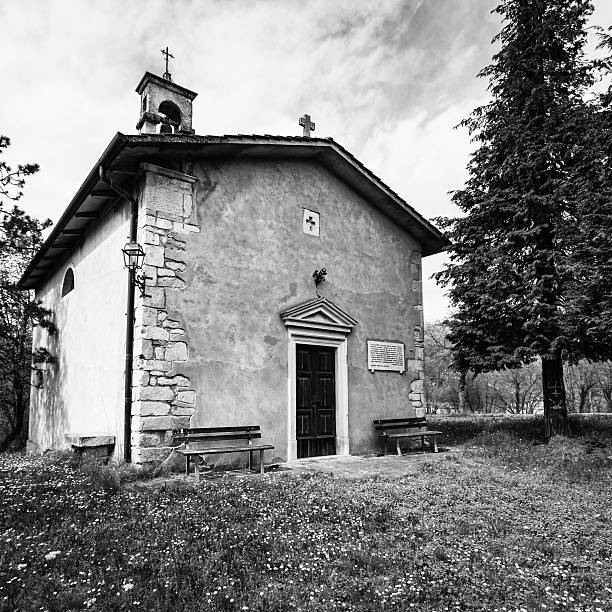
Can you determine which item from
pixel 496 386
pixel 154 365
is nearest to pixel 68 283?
pixel 154 365

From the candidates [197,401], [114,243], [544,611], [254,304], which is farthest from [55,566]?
[114,243]

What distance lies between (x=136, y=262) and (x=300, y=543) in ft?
16.3

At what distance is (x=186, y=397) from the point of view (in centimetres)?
791

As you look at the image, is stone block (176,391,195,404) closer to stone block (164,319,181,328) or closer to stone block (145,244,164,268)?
stone block (164,319,181,328)

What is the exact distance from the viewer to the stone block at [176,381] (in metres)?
7.72

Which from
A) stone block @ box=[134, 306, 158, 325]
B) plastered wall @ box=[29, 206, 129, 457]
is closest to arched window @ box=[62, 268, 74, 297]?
plastered wall @ box=[29, 206, 129, 457]

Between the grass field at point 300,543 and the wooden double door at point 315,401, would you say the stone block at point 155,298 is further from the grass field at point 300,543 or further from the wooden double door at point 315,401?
the wooden double door at point 315,401

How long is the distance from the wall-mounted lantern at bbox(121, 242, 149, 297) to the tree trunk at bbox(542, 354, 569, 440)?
8525 millimetres

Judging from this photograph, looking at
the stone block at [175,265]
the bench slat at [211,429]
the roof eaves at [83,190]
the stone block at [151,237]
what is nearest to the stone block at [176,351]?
the bench slat at [211,429]

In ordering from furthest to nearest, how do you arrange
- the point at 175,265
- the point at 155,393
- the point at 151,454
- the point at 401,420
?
the point at 401,420 → the point at 175,265 → the point at 155,393 → the point at 151,454

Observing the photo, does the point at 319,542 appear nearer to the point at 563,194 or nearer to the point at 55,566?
the point at 55,566

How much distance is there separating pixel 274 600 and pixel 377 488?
327 centimetres

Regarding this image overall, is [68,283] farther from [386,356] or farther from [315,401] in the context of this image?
[386,356]

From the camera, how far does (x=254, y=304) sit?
8.94m
